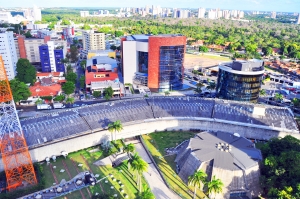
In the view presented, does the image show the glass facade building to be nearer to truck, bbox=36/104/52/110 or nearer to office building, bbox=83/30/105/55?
truck, bbox=36/104/52/110

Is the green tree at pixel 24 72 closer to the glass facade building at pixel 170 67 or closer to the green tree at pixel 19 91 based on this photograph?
the green tree at pixel 19 91

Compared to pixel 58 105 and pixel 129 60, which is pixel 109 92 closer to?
pixel 58 105

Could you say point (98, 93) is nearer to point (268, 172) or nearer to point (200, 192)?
point (200, 192)

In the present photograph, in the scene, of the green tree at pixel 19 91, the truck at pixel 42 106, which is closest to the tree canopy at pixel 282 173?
the truck at pixel 42 106

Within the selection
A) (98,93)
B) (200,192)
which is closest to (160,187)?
(200,192)

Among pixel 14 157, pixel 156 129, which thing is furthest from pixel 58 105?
pixel 156 129

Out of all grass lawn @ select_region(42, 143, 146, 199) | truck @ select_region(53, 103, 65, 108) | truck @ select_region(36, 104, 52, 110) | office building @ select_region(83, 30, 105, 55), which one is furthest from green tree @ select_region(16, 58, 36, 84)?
office building @ select_region(83, 30, 105, 55)
